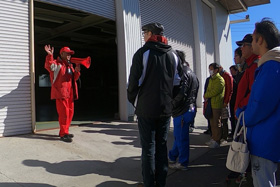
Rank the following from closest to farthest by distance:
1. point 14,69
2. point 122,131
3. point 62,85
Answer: point 62,85, point 14,69, point 122,131

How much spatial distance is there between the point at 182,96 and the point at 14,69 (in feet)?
11.6

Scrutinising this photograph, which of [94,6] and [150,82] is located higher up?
[94,6]

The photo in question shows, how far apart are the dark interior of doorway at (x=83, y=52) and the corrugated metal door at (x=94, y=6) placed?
1.35 meters

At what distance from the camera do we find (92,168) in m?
3.85

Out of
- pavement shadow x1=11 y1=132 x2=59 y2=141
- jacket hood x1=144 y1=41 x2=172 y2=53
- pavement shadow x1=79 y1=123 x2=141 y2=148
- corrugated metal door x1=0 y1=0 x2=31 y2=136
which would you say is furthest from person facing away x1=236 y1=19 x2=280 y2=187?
corrugated metal door x1=0 y1=0 x2=31 y2=136

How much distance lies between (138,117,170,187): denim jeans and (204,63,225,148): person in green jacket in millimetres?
2648

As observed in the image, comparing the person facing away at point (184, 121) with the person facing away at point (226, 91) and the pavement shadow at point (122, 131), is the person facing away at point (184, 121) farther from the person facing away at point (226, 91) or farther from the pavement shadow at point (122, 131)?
the person facing away at point (226, 91)

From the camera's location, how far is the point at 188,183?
137 inches

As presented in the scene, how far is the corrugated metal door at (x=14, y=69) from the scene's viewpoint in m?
4.72

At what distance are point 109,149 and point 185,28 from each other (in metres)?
8.47

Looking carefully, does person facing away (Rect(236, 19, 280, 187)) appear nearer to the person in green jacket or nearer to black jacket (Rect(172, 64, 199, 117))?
black jacket (Rect(172, 64, 199, 117))

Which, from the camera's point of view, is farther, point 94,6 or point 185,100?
point 94,6

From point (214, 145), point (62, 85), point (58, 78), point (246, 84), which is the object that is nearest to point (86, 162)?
point (62, 85)

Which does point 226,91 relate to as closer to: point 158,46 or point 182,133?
point 182,133
